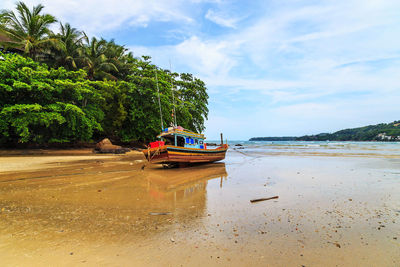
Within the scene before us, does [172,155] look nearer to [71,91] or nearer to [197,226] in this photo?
[197,226]

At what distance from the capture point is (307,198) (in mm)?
6367

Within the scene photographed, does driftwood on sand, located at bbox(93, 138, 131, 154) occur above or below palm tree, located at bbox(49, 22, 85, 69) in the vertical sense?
below

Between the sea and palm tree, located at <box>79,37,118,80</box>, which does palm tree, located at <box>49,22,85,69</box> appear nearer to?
palm tree, located at <box>79,37,118,80</box>

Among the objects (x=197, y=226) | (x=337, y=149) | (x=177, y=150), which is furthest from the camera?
Answer: (x=337, y=149)

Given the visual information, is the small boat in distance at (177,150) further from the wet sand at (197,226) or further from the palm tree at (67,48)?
the palm tree at (67,48)

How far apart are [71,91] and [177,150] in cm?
1558

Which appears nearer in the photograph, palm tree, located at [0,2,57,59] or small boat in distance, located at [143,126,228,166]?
small boat in distance, located at [143,126,228,166]

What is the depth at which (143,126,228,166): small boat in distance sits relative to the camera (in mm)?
13195

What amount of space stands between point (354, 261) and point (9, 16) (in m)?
35.4

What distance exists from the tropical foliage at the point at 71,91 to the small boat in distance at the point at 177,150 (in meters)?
4.87

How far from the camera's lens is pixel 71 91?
21219 millimetres

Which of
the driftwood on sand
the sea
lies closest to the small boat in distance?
the driftwood on sand

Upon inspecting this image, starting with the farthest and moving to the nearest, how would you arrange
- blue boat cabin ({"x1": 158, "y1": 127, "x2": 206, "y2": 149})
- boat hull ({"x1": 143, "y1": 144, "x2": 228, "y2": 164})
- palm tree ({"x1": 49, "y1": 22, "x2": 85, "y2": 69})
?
palm tree ({"x1": 49, "y1": 22, "x2": 85, "y2": 69}) < blue boat cabin ({"x1": 158, "y1": 127, "x2": 206, "y2": 149}) < boat hull ({"x1": 143, "y1": 144, "x2": 228, "y2": 164})

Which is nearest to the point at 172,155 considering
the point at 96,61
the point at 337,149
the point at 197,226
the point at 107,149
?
the point at 197,226
